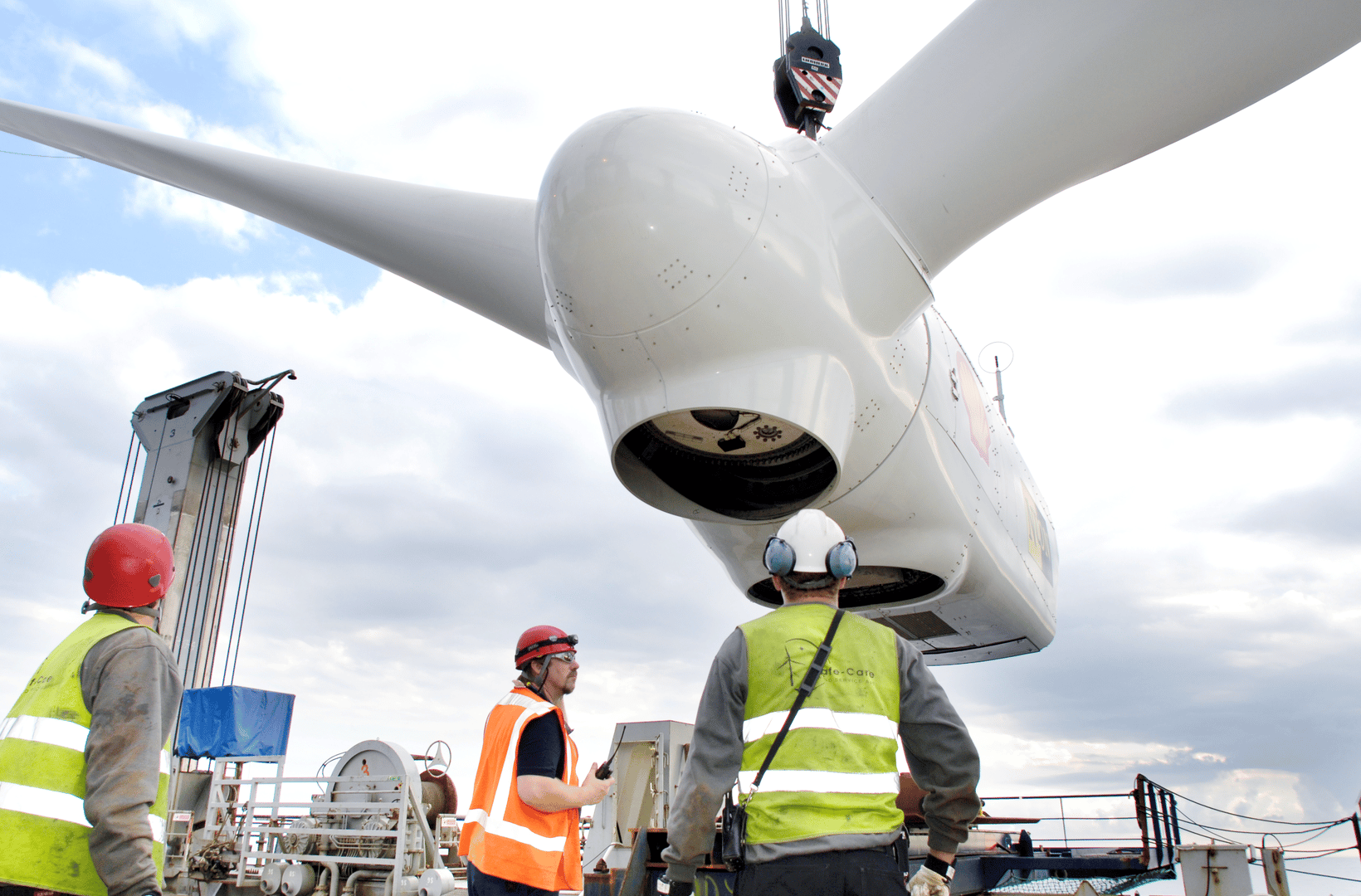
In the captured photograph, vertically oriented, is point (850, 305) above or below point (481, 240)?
below

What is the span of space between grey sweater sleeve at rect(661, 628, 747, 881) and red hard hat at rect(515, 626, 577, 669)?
1.38m

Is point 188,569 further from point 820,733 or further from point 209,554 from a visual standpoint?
point 820,733

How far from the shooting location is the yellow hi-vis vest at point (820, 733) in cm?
257

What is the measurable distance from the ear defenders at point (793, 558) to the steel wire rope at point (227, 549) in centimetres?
1501

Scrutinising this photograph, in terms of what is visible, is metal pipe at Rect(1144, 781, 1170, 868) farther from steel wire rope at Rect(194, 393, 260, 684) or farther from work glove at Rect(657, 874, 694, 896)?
steel wire rope at Rect(194, 393, 260, 684)

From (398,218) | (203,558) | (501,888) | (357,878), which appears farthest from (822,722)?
(203,558)

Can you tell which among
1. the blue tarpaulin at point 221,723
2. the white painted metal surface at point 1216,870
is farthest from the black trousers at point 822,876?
the blue tarpaulin at point 221,723

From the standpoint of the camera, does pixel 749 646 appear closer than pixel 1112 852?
Yes

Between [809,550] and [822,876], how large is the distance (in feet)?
3.25

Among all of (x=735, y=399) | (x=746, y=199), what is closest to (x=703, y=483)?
(x=735, y=399)

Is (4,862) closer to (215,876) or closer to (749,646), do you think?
(749,646)

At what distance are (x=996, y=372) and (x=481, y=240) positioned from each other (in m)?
7.62

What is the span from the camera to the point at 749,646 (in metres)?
2.77

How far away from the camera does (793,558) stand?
297 centimetres
